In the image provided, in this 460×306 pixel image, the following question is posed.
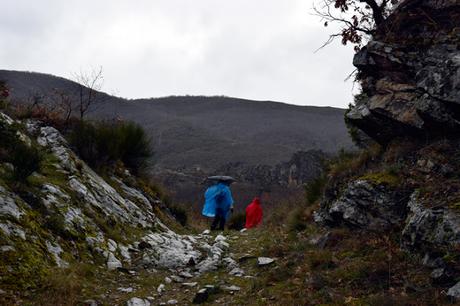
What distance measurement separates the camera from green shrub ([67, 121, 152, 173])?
33.6 ft

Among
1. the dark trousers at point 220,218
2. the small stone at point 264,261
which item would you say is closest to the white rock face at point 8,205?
the small stone at point 264,261

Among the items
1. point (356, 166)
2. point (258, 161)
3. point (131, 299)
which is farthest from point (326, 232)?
point (258, 161)

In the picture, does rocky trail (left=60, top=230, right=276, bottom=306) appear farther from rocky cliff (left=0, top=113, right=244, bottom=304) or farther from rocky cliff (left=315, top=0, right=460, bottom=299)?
rocky cliff (left=315, top=0, right=460, bottom=299)

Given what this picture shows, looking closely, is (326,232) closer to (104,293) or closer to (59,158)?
(104,293)

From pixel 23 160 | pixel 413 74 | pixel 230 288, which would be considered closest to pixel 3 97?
pixel 23 160

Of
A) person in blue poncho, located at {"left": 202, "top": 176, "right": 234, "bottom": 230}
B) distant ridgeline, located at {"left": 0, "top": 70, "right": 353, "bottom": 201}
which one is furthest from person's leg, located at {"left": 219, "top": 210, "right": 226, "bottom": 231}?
distant ridgeline, located at {"left": 0, "top": 70, "right": 353, "bottom": 201}

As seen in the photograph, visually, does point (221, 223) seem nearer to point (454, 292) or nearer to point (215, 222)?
point (215, 222)

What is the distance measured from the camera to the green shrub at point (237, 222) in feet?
52.0

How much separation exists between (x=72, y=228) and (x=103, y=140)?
4003 millimetres

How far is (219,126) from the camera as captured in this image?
227ft

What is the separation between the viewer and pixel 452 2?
24.7ft

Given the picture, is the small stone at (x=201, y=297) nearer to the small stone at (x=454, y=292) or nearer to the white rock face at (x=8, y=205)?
the white rock face at (x=8, y=205)

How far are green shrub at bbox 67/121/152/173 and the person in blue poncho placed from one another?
2787 mm

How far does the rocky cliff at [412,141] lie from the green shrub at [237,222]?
304 inches
